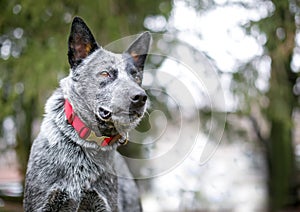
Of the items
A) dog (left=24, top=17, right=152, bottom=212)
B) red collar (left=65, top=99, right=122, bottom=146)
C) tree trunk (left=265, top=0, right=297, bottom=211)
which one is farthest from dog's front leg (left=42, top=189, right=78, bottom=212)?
tree trunk (left=265, top=0, right=297, bottom=211)

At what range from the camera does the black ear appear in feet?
5.37

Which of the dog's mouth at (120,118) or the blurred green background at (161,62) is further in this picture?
the blurred green background at (161,62)

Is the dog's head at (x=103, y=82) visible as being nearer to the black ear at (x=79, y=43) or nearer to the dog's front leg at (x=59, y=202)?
the black ear at (x=79, y=43)

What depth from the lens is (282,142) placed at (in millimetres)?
7105

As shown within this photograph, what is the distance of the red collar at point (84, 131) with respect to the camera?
1.69 metres

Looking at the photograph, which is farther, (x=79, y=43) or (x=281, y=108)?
(x=281, y=108)

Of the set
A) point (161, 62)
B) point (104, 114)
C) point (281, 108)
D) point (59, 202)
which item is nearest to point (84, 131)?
point (104, 114)

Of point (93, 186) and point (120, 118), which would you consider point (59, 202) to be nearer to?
point (93, 186)

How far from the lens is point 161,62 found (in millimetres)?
3186

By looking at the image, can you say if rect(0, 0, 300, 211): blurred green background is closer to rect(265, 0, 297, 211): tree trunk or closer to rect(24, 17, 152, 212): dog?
rect(265, 0, 297, 211): tree trunk

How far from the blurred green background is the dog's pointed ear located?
173 centimetres

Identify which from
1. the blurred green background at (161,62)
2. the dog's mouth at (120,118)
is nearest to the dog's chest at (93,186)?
the dog's mouth at (120,118)

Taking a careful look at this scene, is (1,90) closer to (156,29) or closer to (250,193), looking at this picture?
(156,29)

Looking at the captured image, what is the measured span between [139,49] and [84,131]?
379mm
